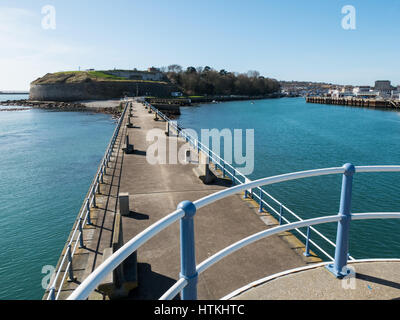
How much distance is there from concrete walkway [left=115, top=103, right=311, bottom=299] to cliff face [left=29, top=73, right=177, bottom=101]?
10613 centimetres

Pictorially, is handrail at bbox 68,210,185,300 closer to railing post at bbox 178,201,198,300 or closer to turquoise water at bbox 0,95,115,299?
railing post at bbox 178,201,198,300

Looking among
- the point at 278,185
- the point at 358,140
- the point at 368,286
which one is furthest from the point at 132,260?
the point at 358,140

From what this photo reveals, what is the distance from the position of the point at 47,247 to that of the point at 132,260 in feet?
29.5

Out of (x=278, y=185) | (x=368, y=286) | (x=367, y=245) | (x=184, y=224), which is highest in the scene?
(x=184, y=224)

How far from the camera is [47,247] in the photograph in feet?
45.0

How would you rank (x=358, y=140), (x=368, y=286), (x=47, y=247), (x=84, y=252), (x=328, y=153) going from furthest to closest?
1. (x=358, y=140)
2. (x=328, y=153)
3. (x=47, y=247)
4. (x=84, y=252)
5. (x=368, y=286)

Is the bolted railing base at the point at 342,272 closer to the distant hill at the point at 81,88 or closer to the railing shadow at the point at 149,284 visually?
the railing shadow at the point at 149,284

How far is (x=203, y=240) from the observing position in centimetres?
820

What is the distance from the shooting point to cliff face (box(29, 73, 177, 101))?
117250 millimetres

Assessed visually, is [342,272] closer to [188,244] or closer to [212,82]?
[188,244]

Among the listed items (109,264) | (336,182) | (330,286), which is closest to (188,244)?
(109,264)

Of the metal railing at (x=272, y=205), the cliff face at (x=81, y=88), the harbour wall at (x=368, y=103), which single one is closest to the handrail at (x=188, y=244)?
the metal railing at (x=272, y=205)

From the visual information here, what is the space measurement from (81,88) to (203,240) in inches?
4736

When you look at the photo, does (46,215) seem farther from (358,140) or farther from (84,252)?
(358,140)
